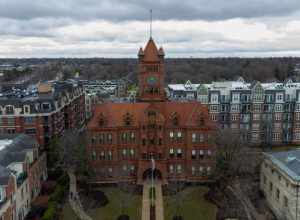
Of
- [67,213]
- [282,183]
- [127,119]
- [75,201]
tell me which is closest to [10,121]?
[75,201]

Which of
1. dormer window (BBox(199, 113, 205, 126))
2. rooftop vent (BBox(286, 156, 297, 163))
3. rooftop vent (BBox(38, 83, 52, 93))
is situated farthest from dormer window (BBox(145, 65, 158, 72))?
rooftop vent (BBox(286, 156, 297, 163))

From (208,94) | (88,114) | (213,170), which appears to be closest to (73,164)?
(213,170)

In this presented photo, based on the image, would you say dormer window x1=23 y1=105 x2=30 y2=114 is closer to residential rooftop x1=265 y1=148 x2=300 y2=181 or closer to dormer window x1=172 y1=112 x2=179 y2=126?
dormer window x1=172 y1=112 x2=179 y2=126

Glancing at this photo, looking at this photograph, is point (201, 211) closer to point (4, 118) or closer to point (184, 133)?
point (184, 133)

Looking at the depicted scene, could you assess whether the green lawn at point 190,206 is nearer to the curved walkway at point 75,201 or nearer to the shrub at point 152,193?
the shrub at point 152,193

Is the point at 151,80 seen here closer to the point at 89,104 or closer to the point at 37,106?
the point at 37,106

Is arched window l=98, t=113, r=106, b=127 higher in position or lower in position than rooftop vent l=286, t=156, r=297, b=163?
higher
